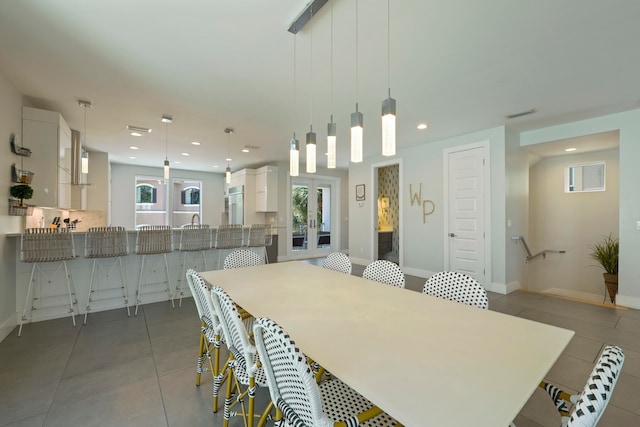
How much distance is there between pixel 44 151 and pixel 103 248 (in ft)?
4.51

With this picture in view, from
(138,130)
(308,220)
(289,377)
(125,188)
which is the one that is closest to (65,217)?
(138,130)

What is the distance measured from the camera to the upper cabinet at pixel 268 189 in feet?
23.7

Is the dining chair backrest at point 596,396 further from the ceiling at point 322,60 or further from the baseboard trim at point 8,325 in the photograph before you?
the baseboard trim at point 8,325

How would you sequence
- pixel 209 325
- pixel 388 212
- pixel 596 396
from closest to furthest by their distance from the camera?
pixel 596 396
pixel 209 325
pixel 388 212

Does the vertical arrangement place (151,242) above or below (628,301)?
above

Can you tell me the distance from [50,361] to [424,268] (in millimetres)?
5264

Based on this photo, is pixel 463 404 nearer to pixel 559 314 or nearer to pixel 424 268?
pixel 559 314

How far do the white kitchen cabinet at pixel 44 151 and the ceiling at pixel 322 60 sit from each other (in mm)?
243

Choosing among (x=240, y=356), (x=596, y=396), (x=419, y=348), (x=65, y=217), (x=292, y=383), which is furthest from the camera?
(x=65, y=217)

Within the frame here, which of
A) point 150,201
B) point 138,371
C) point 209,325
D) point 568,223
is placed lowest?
point 138,371

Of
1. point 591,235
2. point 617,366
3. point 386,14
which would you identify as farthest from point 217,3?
point 591,235

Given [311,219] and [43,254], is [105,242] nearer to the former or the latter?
[43,254]

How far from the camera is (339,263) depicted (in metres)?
3.00

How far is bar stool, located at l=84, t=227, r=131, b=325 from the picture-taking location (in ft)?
10.9
